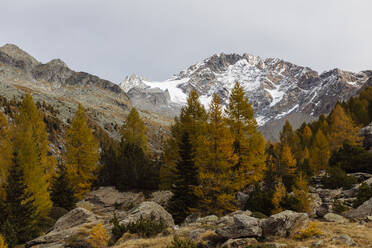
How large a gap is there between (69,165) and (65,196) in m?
5.59

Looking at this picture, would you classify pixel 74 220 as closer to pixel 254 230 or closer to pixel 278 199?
pixel 254 230

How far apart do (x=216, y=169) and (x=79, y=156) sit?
2021 cm

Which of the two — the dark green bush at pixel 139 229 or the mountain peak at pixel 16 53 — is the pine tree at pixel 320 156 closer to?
the dark green bush at pixel 139 229

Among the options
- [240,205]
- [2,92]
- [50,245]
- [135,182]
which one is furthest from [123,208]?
[2,92]

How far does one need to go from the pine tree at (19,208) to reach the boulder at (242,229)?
15.5m

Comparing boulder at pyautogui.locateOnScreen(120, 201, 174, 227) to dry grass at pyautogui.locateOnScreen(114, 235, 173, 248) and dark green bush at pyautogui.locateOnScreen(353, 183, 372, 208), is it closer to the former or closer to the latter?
dry grass at pyautogui.locateOnScreen(114, 235, 173, 248)

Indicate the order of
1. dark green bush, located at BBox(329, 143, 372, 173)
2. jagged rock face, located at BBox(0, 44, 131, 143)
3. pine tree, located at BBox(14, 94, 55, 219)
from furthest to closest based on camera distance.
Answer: jagged rock face, located at BBox(0, 44, 131, 143) → dark green bush, located at BBox(329, 143, 372, 173) → pine tree, located at BBox(14, 94, 55, 219)

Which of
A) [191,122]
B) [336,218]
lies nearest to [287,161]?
[191,122]

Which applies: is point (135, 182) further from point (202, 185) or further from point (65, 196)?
point (202, 185)

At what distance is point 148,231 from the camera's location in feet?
39.4

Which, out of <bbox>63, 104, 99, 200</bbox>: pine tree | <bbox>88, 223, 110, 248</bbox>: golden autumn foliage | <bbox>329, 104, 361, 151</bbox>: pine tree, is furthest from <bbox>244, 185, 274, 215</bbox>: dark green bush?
<bbox>63, 104, 99, 200</bbox>: pine tree

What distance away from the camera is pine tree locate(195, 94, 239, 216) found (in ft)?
59.9

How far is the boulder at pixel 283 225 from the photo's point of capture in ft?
32.7

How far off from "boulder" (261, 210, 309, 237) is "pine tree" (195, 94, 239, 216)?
750cm
